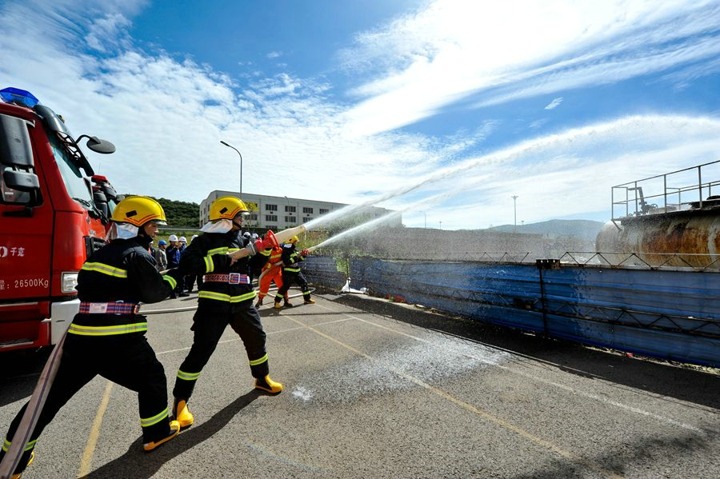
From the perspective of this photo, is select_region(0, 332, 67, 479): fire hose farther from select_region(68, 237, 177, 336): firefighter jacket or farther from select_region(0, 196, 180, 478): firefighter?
select_region(68, 237, 177, 336): firefighter jacket

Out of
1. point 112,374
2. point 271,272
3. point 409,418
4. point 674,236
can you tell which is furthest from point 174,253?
point 674,236

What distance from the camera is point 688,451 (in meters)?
2.84

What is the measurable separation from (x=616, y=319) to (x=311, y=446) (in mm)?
5017

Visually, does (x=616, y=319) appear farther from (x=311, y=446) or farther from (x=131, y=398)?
(x=131, y=398)

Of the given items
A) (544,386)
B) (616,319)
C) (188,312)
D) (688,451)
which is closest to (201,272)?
(544,386)

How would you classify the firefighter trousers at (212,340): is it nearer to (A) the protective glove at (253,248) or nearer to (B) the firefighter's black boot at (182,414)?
(B) the firefighter's black boot at (182,414)

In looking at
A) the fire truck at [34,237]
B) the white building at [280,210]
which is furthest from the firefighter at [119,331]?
the white building at [280,210]

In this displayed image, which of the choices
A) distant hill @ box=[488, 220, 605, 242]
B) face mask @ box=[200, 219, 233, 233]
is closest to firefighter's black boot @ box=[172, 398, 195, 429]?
face mask @ box=[200, 219, 233, 233]

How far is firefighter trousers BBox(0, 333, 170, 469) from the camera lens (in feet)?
8.18

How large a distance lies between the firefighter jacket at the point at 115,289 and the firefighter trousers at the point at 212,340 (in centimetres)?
72

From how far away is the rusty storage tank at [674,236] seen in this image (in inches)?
345

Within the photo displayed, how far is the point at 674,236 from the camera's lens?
32.0 ft

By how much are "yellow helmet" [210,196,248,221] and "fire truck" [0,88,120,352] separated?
1.62m

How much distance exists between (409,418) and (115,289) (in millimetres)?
2871
